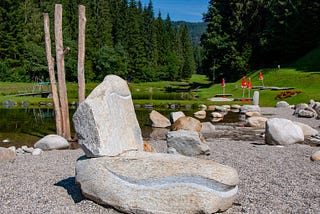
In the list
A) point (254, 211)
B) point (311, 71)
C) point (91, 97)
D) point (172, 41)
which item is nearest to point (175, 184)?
point (254, 211)

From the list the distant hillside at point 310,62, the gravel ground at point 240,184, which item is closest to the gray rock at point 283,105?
the distant hillside at point 310,62

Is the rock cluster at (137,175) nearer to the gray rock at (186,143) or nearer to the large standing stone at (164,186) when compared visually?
the large standing stone at (164,186)

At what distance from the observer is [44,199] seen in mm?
7699

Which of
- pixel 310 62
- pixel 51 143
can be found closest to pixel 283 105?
pixel 310 62

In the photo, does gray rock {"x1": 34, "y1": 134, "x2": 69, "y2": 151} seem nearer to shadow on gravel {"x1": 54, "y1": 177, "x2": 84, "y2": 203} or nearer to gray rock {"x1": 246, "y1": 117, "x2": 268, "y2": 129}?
shadow on gravel {"x1": 54, "y1": 177, "x2": 84, "y2": 203}

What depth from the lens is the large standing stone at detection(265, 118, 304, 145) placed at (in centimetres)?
→ 1536

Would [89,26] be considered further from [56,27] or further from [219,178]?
[219,178]

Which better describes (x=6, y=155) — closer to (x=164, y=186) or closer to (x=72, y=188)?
(x=72, y=188)

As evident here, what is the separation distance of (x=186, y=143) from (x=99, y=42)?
7330 cm

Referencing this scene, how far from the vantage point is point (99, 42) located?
83000 millimetres

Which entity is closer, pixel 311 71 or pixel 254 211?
pixel 254 211

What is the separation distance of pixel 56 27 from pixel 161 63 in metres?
88.8

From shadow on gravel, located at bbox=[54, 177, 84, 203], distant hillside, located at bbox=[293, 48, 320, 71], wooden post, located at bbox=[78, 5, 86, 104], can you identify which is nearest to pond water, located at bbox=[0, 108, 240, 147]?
wooden post, located at bbox=[78, 5, 86, 104]

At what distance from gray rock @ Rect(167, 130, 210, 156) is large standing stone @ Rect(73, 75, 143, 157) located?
4.21 metres
